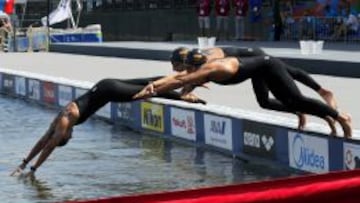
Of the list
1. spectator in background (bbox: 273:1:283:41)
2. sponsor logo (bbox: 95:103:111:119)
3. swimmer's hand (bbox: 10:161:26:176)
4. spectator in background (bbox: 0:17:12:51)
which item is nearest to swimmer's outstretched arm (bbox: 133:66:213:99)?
swimmer's hand (bbox: 10:161:26:176)

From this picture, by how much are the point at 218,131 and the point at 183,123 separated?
1196mm

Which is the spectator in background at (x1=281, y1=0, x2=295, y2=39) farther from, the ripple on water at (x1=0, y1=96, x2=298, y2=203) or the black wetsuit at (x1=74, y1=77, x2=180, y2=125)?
the black wetsuit at (x1=74, y1=77, x2=180, y2=125)

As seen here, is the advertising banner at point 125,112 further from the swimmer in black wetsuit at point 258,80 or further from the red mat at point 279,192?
the red mat at point 279,192

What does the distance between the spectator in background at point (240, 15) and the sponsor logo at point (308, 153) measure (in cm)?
2349

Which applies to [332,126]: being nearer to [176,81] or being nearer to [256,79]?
[256,79]

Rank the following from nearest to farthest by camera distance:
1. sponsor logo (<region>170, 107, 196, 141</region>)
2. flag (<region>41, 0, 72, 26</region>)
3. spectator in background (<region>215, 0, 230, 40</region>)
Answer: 1. sponsor logo (<region>170, 107, 196, 141</region>)
2. spectator in background (<region>215, 0, 230, 40</region>)
3. flag (<region>41, 0, 72, 26</region>)

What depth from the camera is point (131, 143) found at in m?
14.6

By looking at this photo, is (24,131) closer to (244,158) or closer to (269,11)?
(244,158)

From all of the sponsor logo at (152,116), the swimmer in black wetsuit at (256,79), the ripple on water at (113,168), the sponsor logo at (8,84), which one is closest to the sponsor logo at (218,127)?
the ripple on water at (113,168)

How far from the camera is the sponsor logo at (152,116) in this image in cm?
1493

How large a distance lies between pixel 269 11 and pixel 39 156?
80.6 ft

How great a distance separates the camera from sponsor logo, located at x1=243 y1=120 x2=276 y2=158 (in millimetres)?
11547

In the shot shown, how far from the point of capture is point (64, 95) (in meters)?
20.0

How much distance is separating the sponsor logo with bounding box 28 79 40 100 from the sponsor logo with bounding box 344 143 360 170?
13.0m
